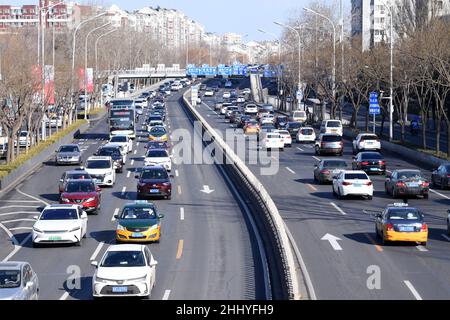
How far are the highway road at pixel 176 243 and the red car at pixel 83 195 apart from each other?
54 centimetres

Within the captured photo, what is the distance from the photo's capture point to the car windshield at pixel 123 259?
928 inches

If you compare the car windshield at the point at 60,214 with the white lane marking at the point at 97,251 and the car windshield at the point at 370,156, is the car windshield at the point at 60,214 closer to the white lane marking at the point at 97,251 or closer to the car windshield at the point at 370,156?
the white lane marking at the point at 97,251

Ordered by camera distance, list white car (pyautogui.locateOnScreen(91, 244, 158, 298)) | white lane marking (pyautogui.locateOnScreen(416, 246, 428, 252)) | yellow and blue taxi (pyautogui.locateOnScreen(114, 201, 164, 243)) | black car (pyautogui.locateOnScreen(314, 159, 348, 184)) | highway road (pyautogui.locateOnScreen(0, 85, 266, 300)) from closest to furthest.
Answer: white car (pyautogui.locateOnScreen(91, 244, 158, 298)), highway road (pyautogui.locateOnScreen(0, 85, 266, 300)), white lane marking (pyautogui.locateOnScreen(416, 246, 428, 252)), yellow and blue taxi (pyautogui.locateOnScreen(114, 201, 164, 243)), black car (pyautogui.locateOnScreen(314, 159, 348, 184))

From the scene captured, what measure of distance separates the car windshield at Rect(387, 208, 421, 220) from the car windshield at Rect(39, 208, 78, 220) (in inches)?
401

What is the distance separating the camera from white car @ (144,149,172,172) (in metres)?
52.7

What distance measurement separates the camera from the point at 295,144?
73.1 m

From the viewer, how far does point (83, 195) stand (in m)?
38.2

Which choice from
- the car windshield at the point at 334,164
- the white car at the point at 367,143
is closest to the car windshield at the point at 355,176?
the car windshield at the point at 334,164

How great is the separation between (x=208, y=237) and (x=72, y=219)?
4.58 metres

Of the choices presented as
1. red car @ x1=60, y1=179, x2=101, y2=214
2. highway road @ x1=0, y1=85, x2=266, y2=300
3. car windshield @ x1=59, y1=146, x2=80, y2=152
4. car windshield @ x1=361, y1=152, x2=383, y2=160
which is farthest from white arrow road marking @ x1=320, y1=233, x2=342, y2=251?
car windshield @ x1=59, y1=146, x2=80, y2=152

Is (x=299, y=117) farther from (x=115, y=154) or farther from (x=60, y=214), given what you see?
(x=60, y=214)

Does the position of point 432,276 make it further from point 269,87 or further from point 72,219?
point 269,87

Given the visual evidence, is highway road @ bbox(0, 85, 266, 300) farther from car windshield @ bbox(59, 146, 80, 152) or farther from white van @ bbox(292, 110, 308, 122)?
white van @ bbox(292, 110, 308, 122)

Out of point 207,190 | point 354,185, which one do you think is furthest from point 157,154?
point 354,185
